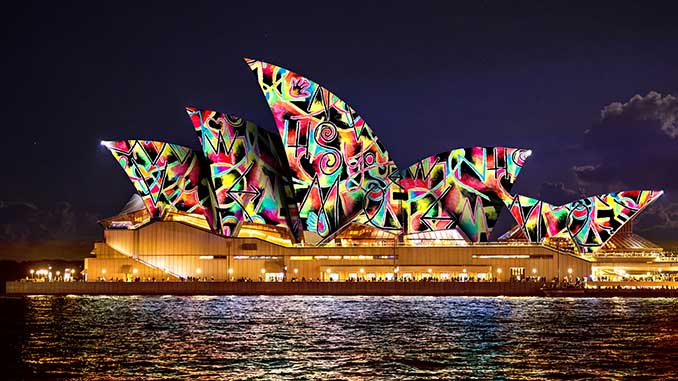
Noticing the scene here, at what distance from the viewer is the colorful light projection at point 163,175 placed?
96.3 metres

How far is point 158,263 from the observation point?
3824 inches

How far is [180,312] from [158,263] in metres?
31.3

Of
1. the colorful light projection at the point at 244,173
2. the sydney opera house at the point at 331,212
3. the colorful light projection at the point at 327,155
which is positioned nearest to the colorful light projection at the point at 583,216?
the sydney opera house at the point at 331,212

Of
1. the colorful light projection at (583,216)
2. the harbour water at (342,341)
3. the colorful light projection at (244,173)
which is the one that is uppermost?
the colorful light projection at (244,173)

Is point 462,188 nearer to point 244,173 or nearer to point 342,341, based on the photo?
point 244,173

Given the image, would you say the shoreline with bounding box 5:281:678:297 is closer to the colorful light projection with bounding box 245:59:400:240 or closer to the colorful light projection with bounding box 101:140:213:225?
the colorful light projection with bounding box 245:59:400:240

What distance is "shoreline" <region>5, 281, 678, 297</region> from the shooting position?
292 ft

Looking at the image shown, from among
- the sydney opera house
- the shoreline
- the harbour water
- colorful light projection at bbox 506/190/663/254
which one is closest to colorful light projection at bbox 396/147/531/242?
the sydney opera house

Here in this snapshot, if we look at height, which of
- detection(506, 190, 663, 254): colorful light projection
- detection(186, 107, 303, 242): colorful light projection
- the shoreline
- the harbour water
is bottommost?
the harbour water

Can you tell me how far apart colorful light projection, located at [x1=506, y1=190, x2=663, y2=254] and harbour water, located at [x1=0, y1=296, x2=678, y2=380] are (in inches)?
744

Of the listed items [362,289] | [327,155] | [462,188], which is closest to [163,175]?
[327,155]

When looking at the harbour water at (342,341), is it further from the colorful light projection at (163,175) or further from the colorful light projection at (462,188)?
the colorful light projection at (163,175)

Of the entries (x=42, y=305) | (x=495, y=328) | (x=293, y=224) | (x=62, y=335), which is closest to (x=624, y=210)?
(x=293, y=224)

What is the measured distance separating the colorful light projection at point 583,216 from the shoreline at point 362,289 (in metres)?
5.83
